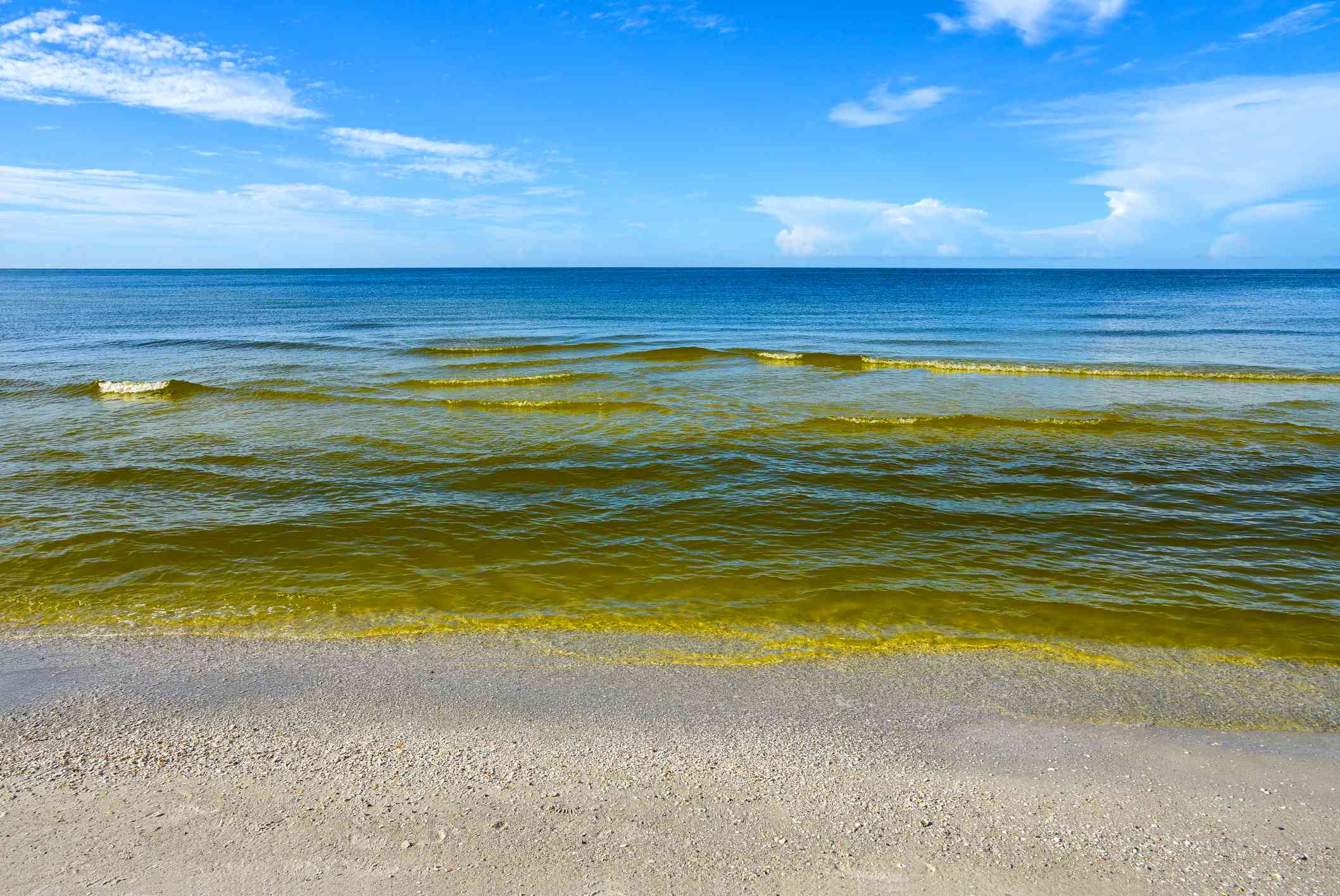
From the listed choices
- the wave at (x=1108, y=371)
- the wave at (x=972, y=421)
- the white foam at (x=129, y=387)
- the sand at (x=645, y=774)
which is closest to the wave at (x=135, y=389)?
the white foam at (x=129, y=387)

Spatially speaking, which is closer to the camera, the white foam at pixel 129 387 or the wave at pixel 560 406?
the wave at pixel 560 406

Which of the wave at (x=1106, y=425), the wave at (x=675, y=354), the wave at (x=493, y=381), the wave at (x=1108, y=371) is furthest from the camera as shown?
the wave at (x=675, y=354)

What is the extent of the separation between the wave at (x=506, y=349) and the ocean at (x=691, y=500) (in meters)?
3.71

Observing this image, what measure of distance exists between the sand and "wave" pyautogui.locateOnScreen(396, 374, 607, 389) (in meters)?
18.0

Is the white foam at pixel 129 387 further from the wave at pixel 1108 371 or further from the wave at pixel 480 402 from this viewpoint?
the wave at pixel 1108 371

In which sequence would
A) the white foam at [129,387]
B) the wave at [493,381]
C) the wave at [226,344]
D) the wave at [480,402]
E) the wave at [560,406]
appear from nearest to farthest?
1. the wave at [560,406]
2. the wave at [480,402]
3. the white foam at [129,387]
4. the wave at [493,381]
5. the wave at [226,344]

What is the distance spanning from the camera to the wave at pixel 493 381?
24.8 meters

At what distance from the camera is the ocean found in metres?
8.16

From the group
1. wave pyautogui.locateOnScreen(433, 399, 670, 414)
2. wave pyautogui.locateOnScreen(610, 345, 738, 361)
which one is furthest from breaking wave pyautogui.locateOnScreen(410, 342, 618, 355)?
wave pyautogui.locateOnScreen(433, 399, 670, 414)

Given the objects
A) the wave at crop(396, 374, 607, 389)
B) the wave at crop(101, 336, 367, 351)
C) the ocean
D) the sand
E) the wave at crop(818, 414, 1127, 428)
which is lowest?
the sand

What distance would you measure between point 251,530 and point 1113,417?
735 inches

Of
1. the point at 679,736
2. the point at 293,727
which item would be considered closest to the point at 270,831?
the point at 293,727

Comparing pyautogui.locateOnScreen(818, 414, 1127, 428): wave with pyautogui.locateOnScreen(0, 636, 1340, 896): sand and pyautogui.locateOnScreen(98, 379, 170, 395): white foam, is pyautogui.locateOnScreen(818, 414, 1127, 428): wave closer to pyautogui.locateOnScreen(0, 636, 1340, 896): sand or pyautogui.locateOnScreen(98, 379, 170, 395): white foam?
pyautogui.locateOnScreen(0, 636, 1340, 896): sand

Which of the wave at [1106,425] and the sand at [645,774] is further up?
the wave at [1106,425]
